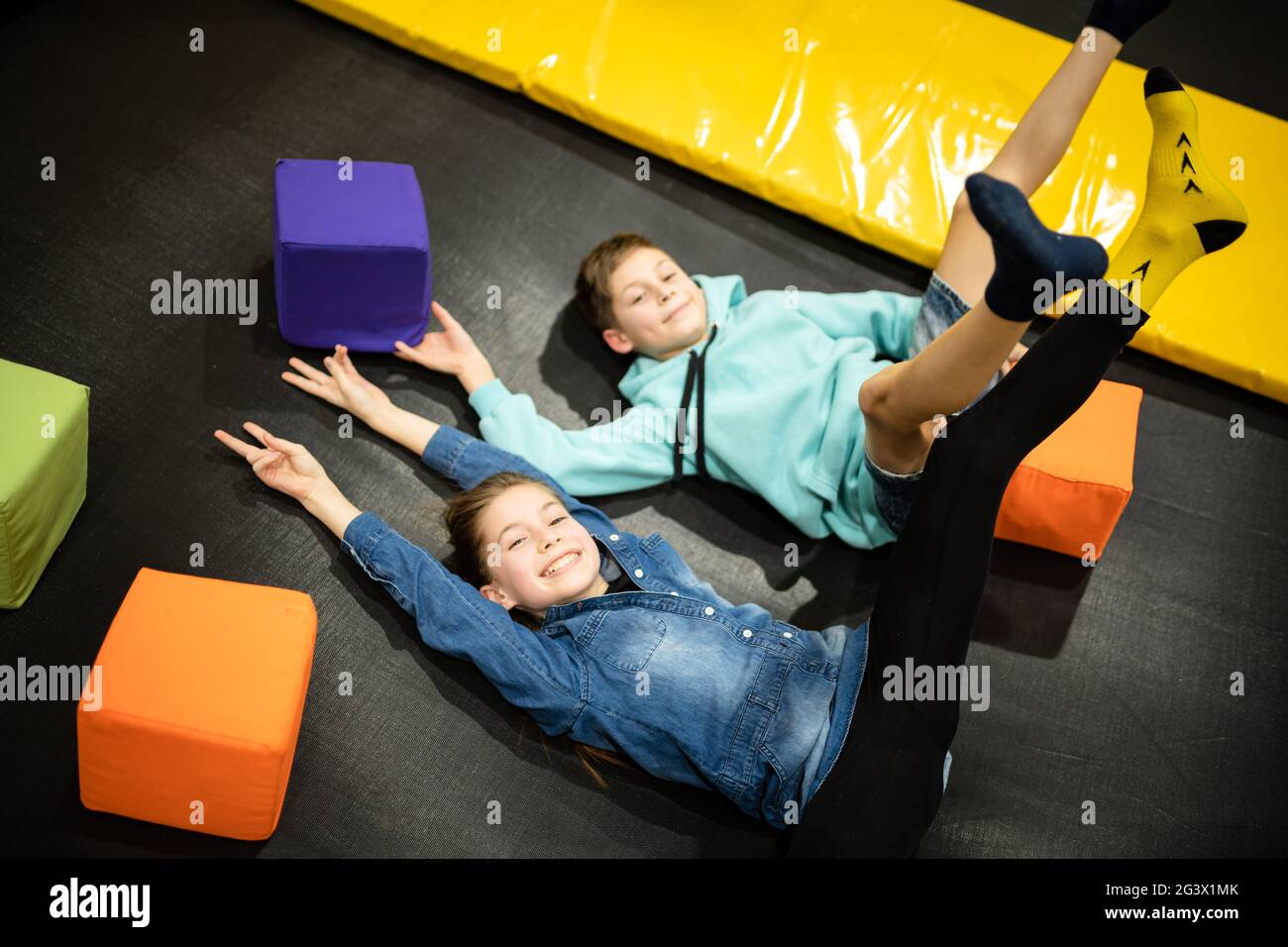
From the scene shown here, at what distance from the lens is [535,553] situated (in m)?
2.09

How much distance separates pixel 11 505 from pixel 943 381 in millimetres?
1436

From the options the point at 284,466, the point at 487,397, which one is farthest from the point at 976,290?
the point at 284,466

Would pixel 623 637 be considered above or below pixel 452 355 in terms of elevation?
below

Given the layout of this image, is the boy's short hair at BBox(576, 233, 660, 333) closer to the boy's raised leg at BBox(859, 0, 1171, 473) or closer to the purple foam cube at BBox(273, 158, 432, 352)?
the purple foam cube at BBox(273, 158, 432, 352)

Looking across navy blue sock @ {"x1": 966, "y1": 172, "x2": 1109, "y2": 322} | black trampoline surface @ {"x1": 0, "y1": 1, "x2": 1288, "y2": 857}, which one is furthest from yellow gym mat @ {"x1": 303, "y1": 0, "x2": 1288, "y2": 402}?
navy blue sock @ {"x1": 966, "y1": 172, "x2": 1109, "y2": 322}

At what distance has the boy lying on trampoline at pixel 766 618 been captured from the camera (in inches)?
74.2

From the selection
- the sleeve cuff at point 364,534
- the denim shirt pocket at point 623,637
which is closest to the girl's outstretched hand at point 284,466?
the sleeve cuff at point 364,534

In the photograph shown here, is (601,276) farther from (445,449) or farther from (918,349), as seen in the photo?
(918,349)

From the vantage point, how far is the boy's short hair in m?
2.55

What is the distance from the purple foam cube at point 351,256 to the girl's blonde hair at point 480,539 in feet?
1.54

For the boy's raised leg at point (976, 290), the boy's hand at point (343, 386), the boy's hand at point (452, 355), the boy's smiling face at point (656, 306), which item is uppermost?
the boy's raised leg at point (976, 290)

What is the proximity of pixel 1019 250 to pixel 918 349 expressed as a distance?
735 millimetres

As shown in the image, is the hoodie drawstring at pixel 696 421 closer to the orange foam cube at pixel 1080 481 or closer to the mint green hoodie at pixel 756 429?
the mint green hoodie at pixel 756 429

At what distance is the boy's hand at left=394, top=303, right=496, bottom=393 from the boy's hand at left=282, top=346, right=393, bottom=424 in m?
0.11
